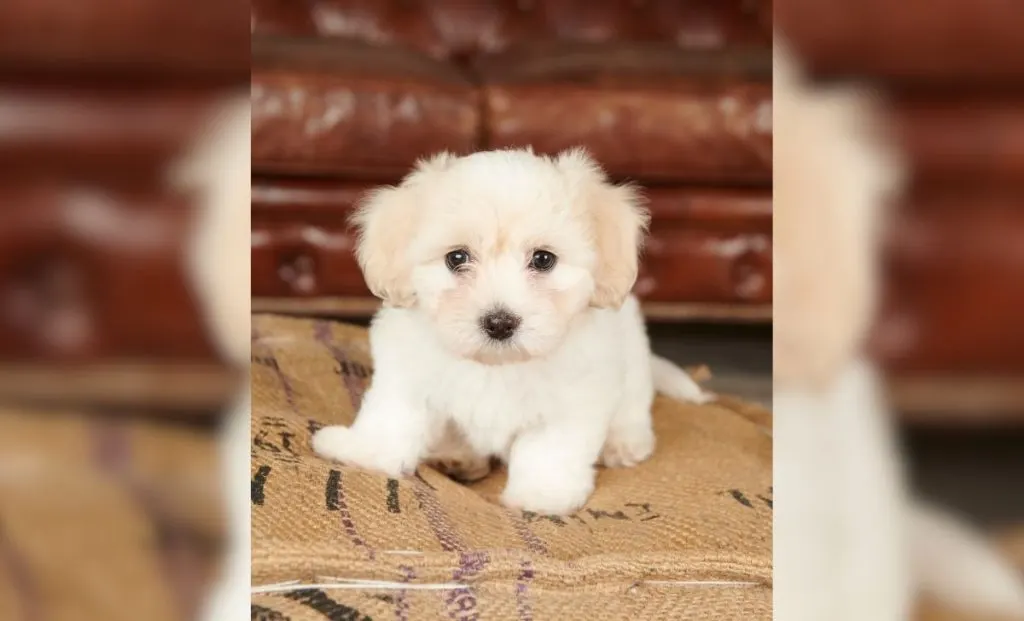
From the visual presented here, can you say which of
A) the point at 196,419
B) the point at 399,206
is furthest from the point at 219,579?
the point at 399,206

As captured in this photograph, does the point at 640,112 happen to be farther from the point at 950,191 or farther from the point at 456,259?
the point at 950,191

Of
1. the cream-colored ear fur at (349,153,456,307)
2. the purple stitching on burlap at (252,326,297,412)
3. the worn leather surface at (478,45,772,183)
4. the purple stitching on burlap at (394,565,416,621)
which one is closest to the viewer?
the purple stitching on burlap at (394,565,416,621)

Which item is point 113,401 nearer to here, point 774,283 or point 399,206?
point 774,283

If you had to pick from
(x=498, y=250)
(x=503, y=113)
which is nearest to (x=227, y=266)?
(x=498, y=250)

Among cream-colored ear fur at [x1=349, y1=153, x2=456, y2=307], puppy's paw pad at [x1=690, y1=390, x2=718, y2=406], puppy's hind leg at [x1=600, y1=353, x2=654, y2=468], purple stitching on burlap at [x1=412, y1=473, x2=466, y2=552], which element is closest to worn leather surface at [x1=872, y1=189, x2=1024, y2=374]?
purple stitching on burlap at [x1=412, y1=473, x2=466, y2=552]

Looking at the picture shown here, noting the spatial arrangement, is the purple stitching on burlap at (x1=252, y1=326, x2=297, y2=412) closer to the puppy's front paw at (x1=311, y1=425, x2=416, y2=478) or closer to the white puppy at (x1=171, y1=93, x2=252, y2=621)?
the puppy's front paw at (x1=311, y1=425, x2=416, y2=478)
